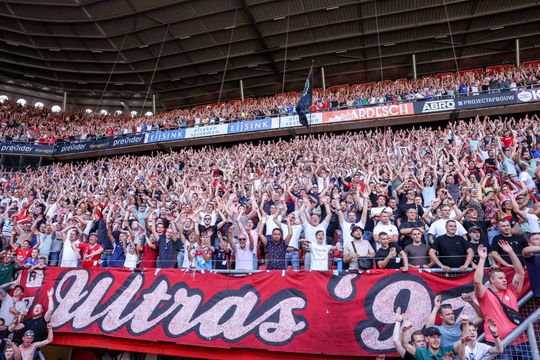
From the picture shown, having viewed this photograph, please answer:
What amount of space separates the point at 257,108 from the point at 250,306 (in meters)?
19.3

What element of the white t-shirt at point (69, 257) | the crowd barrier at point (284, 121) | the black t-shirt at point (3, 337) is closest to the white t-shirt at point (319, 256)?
the white t-shirt at point (69, 257)

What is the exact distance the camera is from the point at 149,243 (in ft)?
24.4

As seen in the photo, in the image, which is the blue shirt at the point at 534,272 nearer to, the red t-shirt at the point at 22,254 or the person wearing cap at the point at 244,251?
the person wearing cap at the point at 244,251

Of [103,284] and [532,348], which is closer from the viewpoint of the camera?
[532,348]

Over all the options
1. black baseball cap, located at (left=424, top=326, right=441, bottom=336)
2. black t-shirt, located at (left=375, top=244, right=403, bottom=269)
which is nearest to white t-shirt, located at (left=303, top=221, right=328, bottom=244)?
black t-shirt, located at (left=375, top=244, right=403, bottom=269)

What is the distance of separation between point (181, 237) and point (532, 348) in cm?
583

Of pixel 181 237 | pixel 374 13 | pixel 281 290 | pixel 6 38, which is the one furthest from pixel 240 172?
pixel 6 38

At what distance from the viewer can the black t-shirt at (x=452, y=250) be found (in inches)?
202

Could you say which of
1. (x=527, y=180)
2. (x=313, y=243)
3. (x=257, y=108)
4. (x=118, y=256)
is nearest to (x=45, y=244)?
(x=118, y=256)

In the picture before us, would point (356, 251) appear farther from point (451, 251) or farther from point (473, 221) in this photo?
point (473, 221)

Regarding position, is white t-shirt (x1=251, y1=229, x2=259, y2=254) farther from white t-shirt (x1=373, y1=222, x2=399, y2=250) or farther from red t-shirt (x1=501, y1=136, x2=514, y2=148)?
red t-shirt (x1=501, y1=136, x2=514, y2=148)

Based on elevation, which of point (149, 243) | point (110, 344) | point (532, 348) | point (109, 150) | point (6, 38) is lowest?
point (110, 344)

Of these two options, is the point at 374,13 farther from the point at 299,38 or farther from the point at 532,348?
the point at 532,348

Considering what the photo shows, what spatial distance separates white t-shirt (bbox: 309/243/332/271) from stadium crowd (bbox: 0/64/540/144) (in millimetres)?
15396
